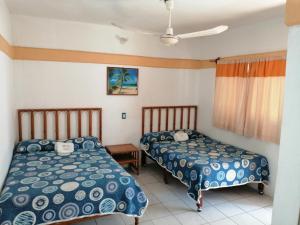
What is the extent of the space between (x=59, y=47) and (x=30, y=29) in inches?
17.7

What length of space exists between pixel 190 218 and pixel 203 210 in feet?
0.89

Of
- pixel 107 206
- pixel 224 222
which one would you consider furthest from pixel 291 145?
pixel 224 222

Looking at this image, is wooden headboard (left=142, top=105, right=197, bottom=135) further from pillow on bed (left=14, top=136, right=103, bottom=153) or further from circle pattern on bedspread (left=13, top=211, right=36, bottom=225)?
circle pattern on bedspread (left=13, top=211, right=36, bottom=225)

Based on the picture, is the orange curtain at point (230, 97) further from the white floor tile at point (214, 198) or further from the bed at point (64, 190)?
the bed at point (64, 190)

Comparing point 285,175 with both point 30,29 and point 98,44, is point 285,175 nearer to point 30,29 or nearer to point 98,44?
point 98,44

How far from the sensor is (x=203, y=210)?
3.01 metres

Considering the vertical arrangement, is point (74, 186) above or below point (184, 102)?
below

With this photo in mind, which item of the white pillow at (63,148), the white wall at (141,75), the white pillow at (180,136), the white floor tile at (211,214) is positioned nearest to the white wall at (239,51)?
the white wall at (141,75)

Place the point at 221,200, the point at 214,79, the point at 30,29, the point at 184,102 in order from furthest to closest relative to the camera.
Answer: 1. the point at 184,102
2. the point at 214,79
3. the point at 30,29
4. the point at 221,200

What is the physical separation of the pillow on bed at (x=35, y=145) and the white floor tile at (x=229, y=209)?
245 centimetres

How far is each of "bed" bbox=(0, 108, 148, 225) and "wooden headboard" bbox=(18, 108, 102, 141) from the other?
14.3 inches

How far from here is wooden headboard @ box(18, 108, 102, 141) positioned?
3631mm

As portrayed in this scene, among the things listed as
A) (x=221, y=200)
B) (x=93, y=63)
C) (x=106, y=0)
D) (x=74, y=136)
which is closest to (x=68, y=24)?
(x=93, y=63)

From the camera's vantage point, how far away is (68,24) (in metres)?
3.71
